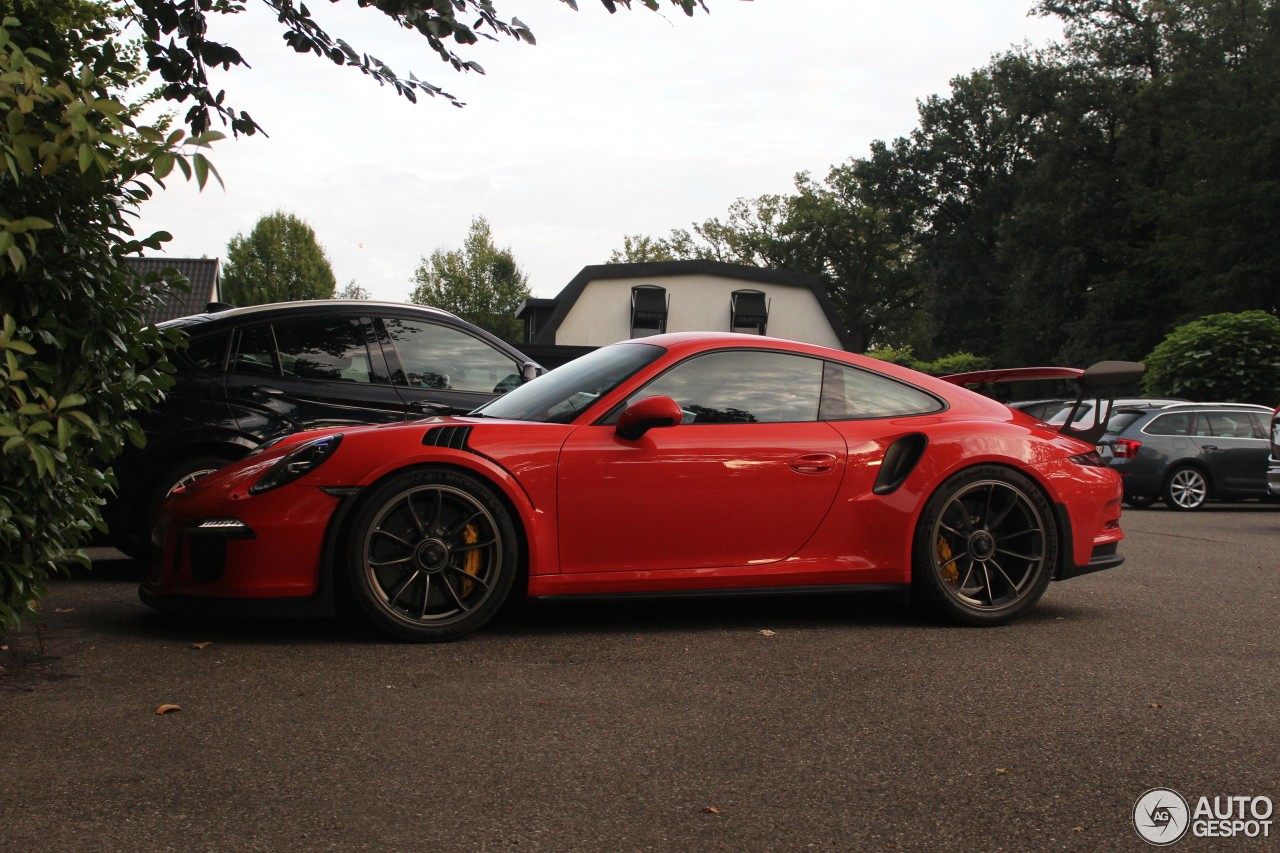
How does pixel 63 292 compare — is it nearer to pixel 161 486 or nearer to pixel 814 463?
pixel 814 463

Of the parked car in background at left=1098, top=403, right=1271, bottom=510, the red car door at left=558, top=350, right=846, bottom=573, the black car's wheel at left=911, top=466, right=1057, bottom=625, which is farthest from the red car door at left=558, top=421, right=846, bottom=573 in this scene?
the parked car in background at left=1098, top=403, right=1271, bottom=510

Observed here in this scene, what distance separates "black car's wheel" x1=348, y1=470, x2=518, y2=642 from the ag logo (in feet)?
9.07

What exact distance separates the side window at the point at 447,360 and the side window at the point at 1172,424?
12.2 meters

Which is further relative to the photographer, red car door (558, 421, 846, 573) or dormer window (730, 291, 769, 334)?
dormer window (730, 291, 769, 334)

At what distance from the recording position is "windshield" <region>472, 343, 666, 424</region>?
19.2ft

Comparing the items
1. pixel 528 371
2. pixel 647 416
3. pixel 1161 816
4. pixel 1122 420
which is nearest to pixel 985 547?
pixel 647 416

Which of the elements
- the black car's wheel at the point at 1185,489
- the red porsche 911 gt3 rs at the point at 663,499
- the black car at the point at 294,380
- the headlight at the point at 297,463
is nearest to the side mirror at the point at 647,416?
the red porsche 911 gt3 rs at the point at 663,499

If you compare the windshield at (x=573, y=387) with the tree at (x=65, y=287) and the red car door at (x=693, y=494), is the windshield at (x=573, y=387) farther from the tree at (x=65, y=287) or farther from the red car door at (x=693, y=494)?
the tree at (x=65, y=287)

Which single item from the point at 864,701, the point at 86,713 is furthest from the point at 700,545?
the point at 86,713

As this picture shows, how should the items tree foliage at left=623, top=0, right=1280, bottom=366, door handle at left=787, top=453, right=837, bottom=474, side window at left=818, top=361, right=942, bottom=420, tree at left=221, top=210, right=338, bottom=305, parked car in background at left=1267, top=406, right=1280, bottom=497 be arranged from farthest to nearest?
tree at left=221, top=210, right=338, bottom=305 → tree foliage at left=623, top=0, right=1280, bottom=366 → parked car in background at left=1267, top=406, right=1280, bottom=497 → side window at left=818, top=361, right=942, bottom=420 → door handle at left=787, top=453, right=837, bottom=474

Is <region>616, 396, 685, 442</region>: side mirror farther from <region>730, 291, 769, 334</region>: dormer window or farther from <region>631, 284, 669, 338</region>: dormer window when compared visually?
<region>730, 291, 769, 334</region>: dormer window

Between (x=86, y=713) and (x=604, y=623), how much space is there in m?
2.44

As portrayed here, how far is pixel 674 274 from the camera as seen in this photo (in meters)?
54.2

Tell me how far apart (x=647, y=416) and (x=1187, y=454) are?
14361mm
